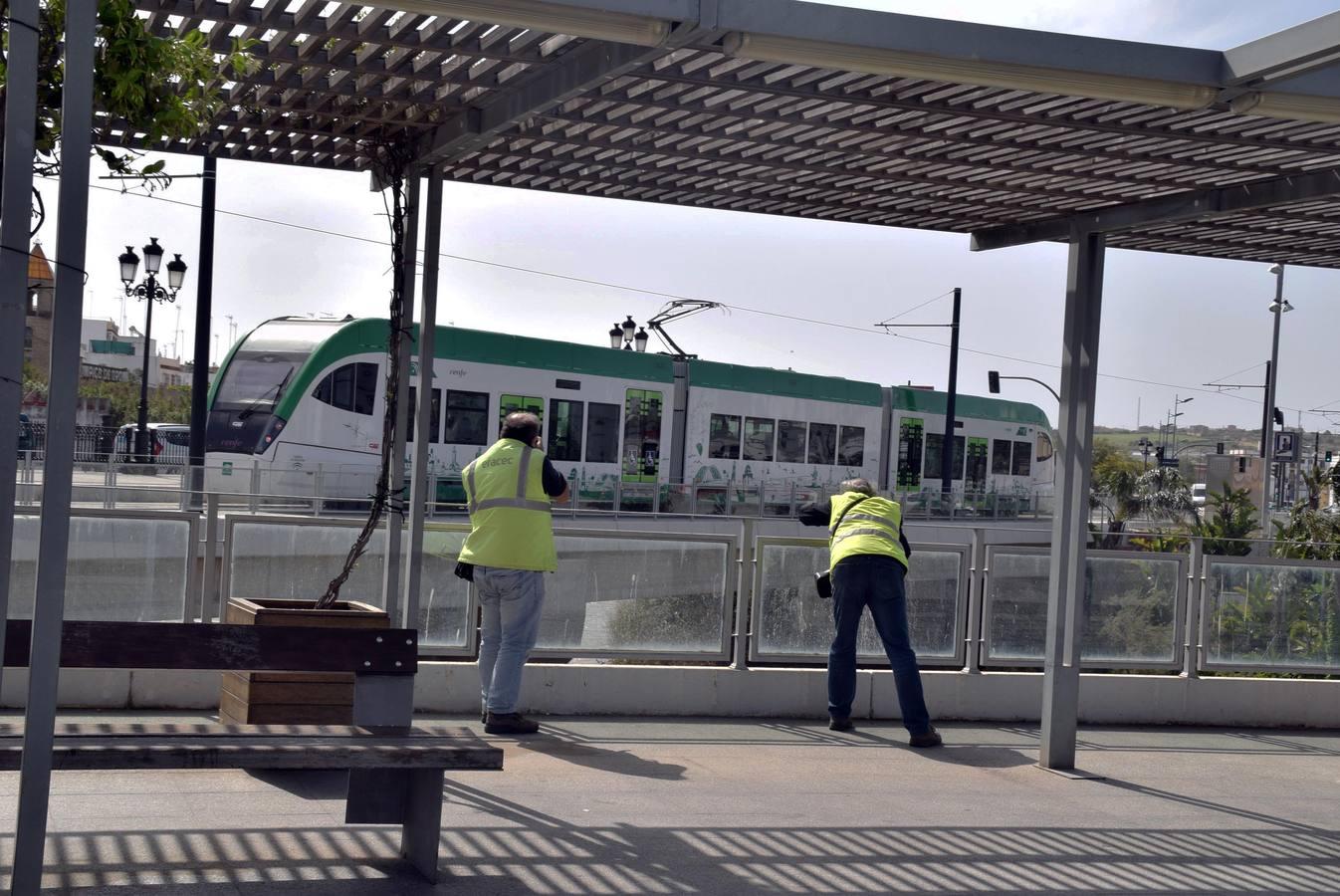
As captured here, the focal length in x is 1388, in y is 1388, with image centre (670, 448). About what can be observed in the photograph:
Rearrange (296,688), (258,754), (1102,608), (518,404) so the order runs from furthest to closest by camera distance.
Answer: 1. (518,404)
2. (1102,608)
3. (296,688)
4. (258,754)

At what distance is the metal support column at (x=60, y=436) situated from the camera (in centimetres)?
384

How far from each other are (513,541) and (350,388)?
1774 centimetres

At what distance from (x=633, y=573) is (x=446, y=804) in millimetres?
3190

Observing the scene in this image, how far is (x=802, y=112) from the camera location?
6.52 meters

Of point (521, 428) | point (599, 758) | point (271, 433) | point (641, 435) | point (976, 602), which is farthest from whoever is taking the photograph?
point (641, 435)

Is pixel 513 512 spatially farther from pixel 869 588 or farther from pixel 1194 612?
pixel 1194 612

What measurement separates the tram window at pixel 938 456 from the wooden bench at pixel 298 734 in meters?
33.2

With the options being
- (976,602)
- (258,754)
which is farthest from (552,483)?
(976,602)

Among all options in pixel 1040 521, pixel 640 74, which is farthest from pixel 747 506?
pixel 640 74

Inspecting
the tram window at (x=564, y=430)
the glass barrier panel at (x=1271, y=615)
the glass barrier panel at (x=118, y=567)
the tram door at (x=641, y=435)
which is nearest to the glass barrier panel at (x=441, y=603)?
the glass barrier panel at (x=118, y=567)

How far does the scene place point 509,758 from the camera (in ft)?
24.7

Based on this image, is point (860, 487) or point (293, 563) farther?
Answer: point (860, 487)

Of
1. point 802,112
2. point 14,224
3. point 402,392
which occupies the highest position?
point 802,112

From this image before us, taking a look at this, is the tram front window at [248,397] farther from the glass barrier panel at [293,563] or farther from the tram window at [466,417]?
the glass barrier panel at [293,563]
